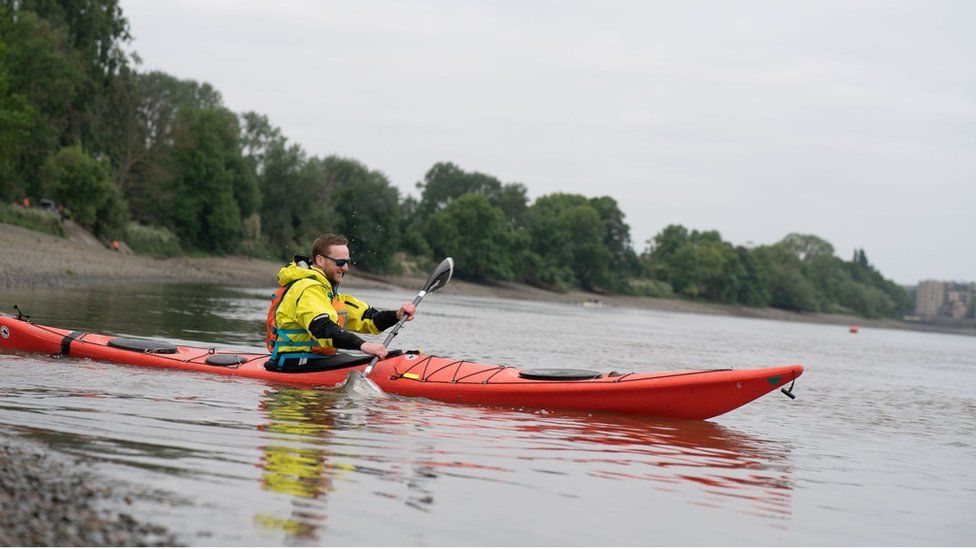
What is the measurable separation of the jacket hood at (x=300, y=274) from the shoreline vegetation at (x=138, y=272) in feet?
26.7

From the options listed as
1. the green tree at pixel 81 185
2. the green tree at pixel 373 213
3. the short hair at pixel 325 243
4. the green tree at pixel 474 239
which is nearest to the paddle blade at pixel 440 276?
the short hair at pixel 325 243

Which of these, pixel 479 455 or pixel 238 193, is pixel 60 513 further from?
pixel 238 193

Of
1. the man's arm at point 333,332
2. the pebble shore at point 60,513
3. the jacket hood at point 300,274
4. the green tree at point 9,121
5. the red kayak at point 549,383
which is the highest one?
the green tree at point 9,121

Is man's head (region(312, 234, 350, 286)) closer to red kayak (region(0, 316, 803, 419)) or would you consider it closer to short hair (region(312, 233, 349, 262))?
short hair (region(312, 233, 349, 262))

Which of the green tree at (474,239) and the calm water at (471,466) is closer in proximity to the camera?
the calm water at (471,466)

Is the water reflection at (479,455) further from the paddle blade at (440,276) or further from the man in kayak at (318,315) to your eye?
the paddle blade at (440,276)

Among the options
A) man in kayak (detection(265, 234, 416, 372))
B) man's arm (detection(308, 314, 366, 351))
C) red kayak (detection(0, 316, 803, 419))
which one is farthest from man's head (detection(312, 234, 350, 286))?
red kayak (detection(0, 316, 803, 419))

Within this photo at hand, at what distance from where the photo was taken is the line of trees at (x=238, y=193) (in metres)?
37.0

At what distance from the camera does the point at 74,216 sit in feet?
120

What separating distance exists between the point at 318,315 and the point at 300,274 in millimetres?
430

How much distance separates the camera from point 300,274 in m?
8.40

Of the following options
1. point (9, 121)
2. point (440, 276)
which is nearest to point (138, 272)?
point (9, 121)

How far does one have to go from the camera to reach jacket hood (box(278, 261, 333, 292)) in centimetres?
837

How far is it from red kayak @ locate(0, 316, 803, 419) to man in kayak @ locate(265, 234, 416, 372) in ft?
0.60
